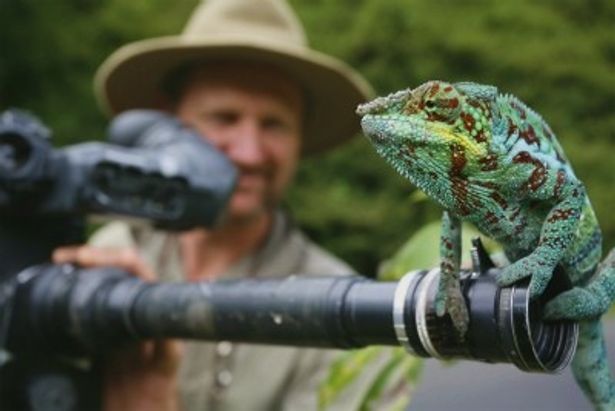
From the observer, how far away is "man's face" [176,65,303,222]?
160 cm

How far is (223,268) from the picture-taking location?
65.5 inches

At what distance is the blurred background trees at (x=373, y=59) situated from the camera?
3854mm

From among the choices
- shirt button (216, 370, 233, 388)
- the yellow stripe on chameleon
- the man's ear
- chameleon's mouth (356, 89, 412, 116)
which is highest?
the man's ear

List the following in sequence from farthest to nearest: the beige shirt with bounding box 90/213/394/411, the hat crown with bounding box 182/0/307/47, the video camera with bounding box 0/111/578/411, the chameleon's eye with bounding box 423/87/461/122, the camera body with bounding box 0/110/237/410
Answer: the hat crown with bounding box 182/0/307/47, the beige shirt with bounding box 90/213/394/411, the camera body with bounding box 0/110/237/410, the video camera with bounding box 0/111/578/411, the chameleon's eye with bounding box 423/87/461/122

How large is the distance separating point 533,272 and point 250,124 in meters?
1.19

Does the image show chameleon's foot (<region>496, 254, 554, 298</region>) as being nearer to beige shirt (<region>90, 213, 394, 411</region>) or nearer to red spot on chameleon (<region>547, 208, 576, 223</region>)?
red spot on chameleon (<region>547, 208, 576, 223</region>)

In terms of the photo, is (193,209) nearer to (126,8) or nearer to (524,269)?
(524,269)

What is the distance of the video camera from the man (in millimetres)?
409

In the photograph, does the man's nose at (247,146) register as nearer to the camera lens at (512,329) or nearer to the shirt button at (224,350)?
the shirt button at (224,350)

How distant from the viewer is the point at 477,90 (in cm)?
43

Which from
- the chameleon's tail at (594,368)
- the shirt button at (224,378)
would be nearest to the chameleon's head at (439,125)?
the chameleon's tail at (594,368)

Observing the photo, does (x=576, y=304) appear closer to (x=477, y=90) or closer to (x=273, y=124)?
(x=477, y=90)

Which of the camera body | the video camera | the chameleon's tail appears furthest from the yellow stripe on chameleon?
the camera body

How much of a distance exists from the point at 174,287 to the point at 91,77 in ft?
11.4
